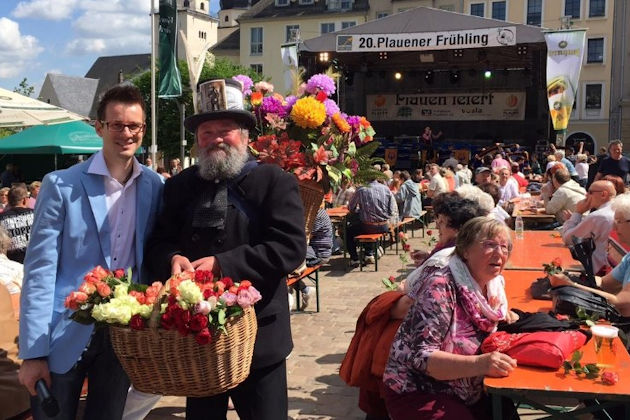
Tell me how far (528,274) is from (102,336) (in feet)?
11.1

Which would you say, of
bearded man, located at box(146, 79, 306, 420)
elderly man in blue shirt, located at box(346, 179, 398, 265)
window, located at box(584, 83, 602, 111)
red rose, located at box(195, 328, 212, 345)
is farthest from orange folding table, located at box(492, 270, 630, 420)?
window, located at box(584, 83, 602, 111)

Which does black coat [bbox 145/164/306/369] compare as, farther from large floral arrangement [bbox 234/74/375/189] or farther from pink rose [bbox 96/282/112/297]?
large floral arrangement [bbox 234/74/375/189]

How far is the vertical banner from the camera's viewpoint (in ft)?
56.0

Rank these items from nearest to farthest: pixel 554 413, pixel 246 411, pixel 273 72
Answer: pixel 246 411 → pixel 554 413 → pixel 273 72

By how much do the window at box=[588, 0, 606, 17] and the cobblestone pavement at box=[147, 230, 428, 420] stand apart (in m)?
31.6

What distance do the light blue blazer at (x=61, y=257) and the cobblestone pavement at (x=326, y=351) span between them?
211 centimetres

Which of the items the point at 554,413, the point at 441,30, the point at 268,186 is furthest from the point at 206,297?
the point at 441,30

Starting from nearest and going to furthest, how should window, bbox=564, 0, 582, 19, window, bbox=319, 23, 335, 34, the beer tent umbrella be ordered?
the beer tent umbrella → window, bbox=564, 0, 582, 19 → window, bbox=319, 23, 335, 34

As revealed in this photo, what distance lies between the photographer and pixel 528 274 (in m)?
4.83

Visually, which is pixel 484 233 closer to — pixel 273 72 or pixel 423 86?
pixel 423 86

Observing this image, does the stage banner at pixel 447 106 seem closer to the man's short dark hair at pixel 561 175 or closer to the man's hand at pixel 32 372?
the man's short dark hair at pixel 561 175

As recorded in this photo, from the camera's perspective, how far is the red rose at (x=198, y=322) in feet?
6.38

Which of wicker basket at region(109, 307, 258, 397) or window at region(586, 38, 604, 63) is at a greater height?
window at region(586, 38, 604, 63)

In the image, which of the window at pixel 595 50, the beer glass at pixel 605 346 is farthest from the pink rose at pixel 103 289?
the window at pixel 595 50
